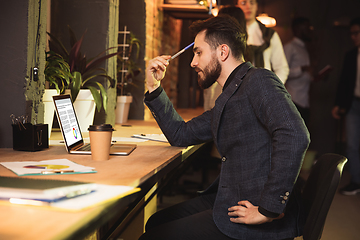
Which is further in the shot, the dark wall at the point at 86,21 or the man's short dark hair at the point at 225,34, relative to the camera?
the dark wall at the point at 86,21

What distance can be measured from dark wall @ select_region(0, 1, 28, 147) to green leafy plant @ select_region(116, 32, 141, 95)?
1740 millimetres

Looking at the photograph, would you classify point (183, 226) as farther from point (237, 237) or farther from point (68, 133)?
point (68, 133)

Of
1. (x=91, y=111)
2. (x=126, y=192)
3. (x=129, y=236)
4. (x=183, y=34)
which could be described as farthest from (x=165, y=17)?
(x=126, y=192)

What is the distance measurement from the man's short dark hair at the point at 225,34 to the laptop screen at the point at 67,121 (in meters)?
0.72

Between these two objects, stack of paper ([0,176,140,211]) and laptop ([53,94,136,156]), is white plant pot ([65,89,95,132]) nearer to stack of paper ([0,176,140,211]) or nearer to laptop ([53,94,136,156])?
laptop ([53,94,136,156])

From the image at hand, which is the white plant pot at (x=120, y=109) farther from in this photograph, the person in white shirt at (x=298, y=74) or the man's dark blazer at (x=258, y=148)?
the person in white shirt at (x=298, y=74)

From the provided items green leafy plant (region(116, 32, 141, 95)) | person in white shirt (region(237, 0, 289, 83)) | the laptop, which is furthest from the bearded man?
green leafy plant (region(116, 32, 141, 95))

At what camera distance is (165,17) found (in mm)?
4836

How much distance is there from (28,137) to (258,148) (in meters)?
0.95

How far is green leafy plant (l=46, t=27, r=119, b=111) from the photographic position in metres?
2.20

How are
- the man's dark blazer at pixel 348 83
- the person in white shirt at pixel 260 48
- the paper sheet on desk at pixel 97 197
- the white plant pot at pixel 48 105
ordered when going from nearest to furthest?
the paper sheet on desk at pixel 97 197 → the white plant pot at pixel 48 105 → the person in white shirt at pixel 260 48 → the man's dark blazer at pixel 348 83

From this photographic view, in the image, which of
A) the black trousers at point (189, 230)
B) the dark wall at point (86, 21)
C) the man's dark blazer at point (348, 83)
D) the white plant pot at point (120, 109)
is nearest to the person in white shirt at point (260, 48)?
the white plant pot at point (120, 109)

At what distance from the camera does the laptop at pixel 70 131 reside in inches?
57.7

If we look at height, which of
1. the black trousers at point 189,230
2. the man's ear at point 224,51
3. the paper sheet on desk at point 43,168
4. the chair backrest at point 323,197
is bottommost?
the black trousers at point 189,230
